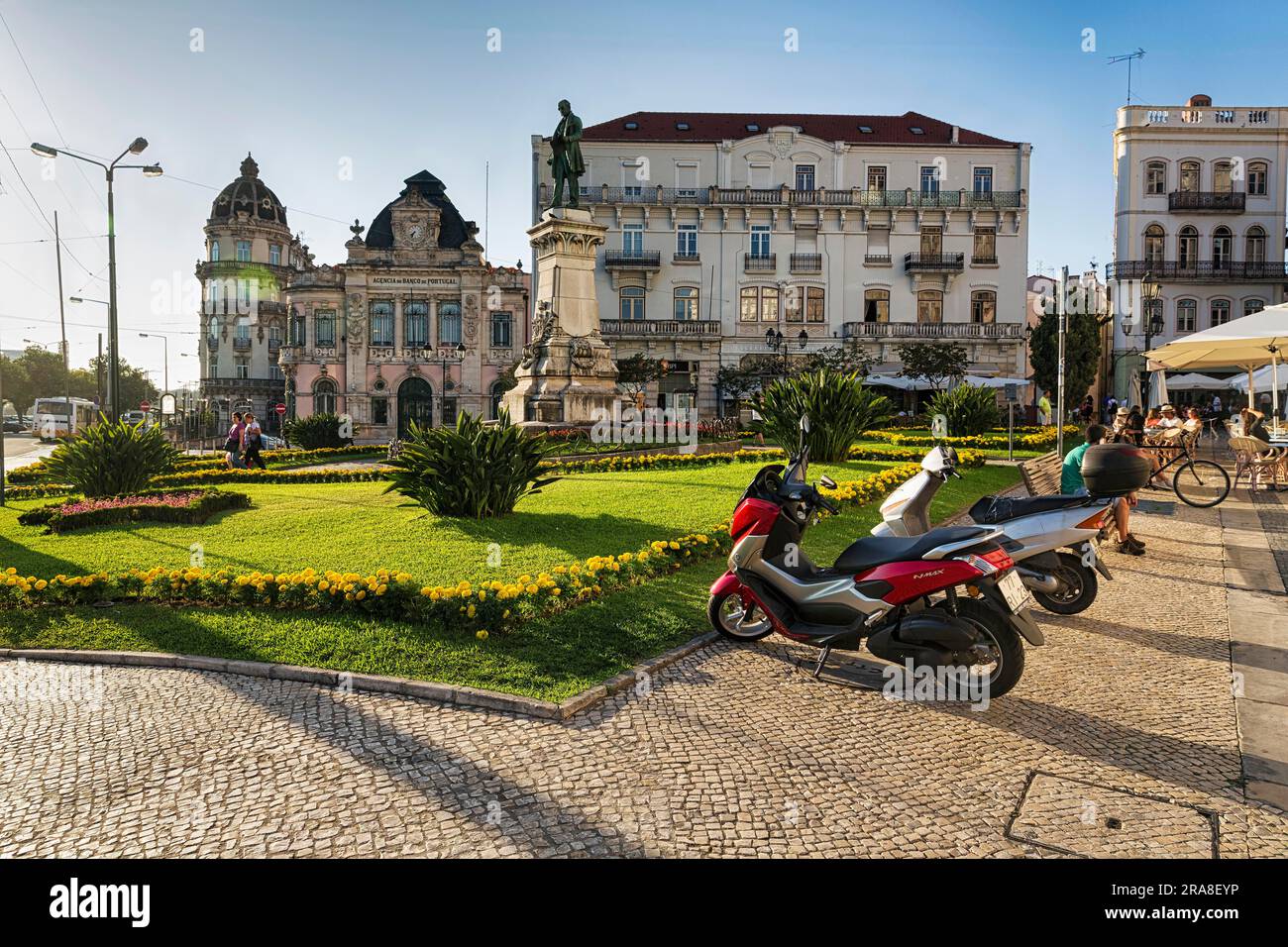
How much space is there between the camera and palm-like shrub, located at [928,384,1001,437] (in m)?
23.6

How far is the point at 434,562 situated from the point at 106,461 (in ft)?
28.9

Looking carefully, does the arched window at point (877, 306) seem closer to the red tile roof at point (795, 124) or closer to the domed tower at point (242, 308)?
the red tile roof at point (795, 124)

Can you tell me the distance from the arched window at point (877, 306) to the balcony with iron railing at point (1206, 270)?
11.6 m

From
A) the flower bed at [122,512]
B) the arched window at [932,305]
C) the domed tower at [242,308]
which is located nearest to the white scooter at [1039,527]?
the flower bed at [122,512]

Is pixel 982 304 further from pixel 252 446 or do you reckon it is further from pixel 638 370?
pixel 252 446

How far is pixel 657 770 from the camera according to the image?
4.50m

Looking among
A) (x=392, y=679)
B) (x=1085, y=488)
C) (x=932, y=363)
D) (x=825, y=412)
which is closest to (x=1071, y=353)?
(x=932, y=363)

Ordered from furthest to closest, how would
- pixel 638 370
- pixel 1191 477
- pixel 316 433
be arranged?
pixel 638 370, pixel 316 433, pixel 1191 477

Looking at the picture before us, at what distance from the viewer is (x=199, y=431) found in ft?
147

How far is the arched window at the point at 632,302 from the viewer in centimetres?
4772

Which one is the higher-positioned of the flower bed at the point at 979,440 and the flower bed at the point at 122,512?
the flower bed at the point at 979,440

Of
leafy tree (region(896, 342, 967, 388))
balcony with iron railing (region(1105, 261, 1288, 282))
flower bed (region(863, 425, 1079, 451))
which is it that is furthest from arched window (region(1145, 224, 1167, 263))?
flower bed (region(863, 425, 1079, 451))

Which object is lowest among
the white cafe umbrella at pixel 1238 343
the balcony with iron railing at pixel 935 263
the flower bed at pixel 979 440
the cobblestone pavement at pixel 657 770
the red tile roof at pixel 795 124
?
the cobblestone pavement at pixel 657 770

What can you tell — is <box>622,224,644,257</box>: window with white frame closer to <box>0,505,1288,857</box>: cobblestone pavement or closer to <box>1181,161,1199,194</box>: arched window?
<box>1181,161,1199,194</box>: arched window
